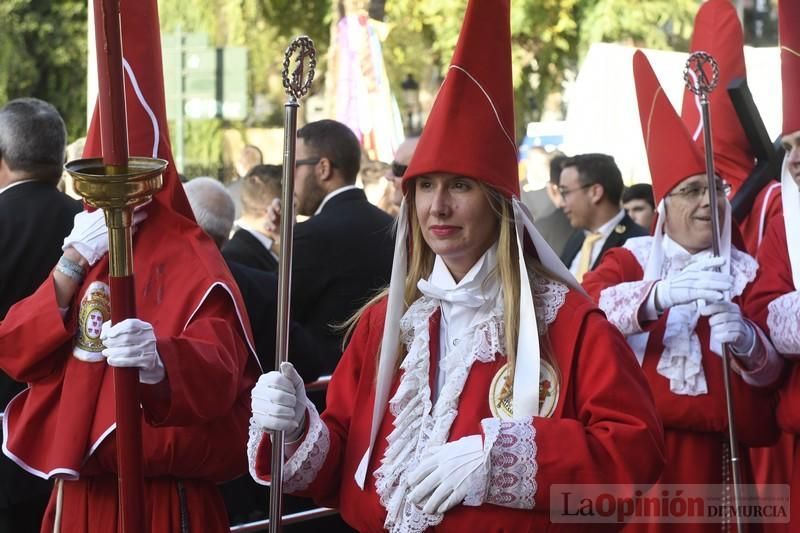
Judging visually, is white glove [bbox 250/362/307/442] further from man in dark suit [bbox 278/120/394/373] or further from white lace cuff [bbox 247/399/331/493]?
man in dark suit [bbox 278/120/394/373]

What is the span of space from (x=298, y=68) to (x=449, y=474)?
1090mm

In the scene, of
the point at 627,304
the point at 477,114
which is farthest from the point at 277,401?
the point at 627,304

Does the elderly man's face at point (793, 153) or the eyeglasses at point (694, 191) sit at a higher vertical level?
the elderly man's face at point (793, 153)

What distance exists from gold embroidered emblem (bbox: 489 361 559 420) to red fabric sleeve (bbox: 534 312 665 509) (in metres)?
0.06

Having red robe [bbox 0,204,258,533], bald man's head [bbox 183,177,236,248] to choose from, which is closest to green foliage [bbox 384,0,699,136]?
bald man's head [bbox 183,177,236,248]

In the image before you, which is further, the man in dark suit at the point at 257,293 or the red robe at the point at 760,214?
the red robe at the point at 760,214

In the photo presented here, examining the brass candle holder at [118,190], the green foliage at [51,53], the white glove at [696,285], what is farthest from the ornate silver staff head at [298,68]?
the green foliage at [51,53]

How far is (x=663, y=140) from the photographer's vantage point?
5.49m

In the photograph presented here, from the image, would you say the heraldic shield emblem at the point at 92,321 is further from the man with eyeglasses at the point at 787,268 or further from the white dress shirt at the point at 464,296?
the man with eyeglasses at the point at 787,268

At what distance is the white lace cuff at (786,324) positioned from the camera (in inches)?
183

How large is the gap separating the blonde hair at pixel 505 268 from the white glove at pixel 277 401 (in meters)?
0.38

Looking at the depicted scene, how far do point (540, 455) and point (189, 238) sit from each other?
4.91 feet

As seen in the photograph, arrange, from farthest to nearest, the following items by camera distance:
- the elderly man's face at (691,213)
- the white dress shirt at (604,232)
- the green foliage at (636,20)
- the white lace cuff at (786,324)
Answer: the green foliage at (636,20), the white dress shirt at (604,232), the elderly man's face at (691,213), the white lace cuff at (786,324)

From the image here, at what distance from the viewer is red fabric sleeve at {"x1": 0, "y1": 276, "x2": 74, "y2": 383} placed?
413 cm
